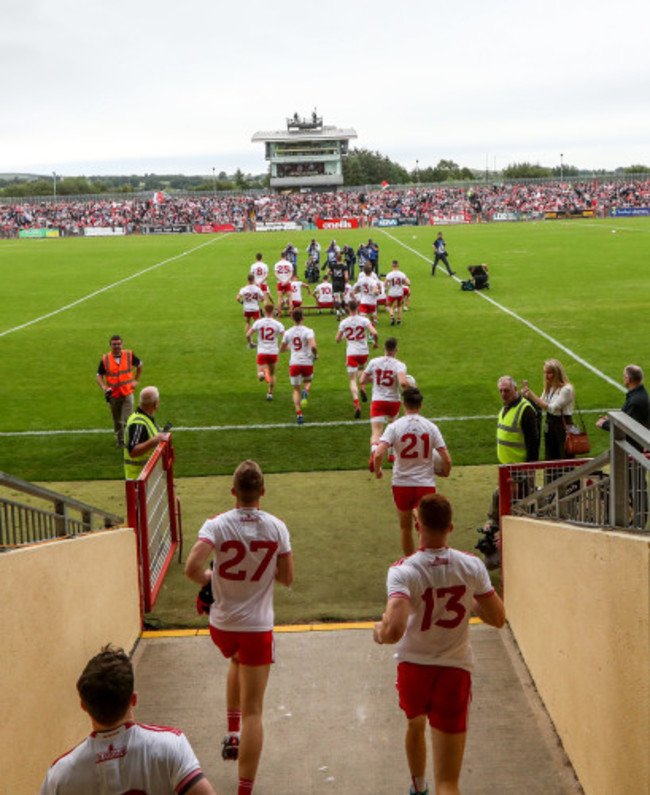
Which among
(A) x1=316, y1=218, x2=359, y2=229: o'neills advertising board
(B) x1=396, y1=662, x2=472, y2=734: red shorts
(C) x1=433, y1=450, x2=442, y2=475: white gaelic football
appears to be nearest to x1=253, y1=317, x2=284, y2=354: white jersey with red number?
(C) x1=433, y1=450, x2=442, y2=475: white gaelic football

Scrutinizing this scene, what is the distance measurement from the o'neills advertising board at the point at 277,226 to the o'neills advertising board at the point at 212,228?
7.66ft

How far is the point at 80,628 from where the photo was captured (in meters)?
5.98

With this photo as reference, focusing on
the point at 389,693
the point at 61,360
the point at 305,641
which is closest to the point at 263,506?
the point at 305,641

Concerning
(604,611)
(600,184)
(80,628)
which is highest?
(600,184)

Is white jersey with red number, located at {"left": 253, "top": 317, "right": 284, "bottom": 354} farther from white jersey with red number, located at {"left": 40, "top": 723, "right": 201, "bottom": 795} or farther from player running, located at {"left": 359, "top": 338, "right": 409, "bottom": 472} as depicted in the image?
white jersey with red number, located at {"left": 40, "top": 723, "right": 201, "bottom": 795}

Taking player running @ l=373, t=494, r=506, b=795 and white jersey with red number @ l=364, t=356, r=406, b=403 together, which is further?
white jersey with red number @ l=364, t=356, r=406, b=403

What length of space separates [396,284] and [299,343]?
9.81 m

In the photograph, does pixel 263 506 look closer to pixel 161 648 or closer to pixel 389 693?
pixel 161 648

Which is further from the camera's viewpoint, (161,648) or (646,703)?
(161,648)

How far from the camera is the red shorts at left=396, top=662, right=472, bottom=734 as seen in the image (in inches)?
190

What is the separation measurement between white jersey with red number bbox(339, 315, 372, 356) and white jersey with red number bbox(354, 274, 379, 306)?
777 centimetres

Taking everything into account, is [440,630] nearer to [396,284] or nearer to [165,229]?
[396,284]

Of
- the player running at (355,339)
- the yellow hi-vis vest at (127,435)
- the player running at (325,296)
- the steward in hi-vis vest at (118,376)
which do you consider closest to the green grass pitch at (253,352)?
the player running at (325,296)

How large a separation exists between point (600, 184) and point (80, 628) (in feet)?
325
